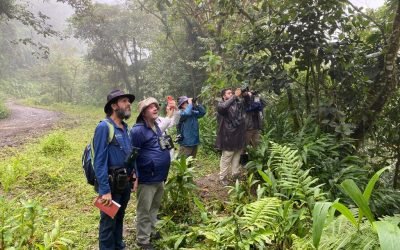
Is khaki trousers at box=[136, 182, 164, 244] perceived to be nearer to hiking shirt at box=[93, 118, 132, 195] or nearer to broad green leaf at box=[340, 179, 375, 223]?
hiking shirt at box=[93, 118, 132, 195]

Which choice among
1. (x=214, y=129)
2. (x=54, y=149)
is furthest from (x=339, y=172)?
(x=54, y=149)

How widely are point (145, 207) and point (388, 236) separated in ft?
8.76

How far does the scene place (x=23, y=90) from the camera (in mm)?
43375

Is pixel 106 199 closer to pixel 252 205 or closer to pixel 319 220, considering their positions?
pixel 252 205

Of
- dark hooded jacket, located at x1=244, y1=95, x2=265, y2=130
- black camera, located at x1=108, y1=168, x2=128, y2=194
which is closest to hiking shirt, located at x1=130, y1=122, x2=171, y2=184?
black camera, located at x1=108, y1=168, x2=128, y2=194

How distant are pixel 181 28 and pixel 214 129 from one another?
1051cm

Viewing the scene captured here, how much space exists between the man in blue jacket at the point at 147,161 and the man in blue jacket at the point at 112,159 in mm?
177

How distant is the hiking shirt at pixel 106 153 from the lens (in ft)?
11.3

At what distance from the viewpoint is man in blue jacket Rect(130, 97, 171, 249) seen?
3.96 metres

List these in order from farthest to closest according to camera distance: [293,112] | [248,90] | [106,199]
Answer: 1. [293,112]
2. [248,90]
3. [106,199]

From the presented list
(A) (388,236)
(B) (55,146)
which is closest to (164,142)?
(A) (388,236)

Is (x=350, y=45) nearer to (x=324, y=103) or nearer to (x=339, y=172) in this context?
(x=324, y=103)

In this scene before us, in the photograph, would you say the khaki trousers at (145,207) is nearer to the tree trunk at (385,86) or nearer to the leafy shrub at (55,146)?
the tree trunk at (385,86)

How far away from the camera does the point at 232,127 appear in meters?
6.25
